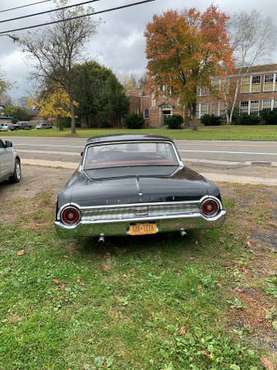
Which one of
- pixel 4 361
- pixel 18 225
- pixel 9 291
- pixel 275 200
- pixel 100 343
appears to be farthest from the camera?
pixel 275 200

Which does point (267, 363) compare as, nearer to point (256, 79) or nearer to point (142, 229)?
point (142, 229)

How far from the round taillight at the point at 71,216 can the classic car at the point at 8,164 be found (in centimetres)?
470

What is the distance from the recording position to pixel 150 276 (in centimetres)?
403

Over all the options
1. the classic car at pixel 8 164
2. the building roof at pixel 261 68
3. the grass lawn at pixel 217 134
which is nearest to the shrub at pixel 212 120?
the building roof at pixel 261 68

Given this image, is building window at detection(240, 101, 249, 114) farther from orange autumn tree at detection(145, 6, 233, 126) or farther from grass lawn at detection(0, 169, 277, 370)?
grass lawn at detection(0, 169, 277, 370)

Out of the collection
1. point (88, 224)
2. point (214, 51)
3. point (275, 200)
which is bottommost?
point (275, 200)

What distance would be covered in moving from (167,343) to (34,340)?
3.45 ft

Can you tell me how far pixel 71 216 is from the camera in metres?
4.33

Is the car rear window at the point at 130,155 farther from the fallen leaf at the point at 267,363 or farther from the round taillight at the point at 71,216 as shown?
the fallen leaf at the point at 267,363

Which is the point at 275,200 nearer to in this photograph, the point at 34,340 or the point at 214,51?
the point at 34,340

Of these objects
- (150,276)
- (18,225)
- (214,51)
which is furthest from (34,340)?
(214,51)

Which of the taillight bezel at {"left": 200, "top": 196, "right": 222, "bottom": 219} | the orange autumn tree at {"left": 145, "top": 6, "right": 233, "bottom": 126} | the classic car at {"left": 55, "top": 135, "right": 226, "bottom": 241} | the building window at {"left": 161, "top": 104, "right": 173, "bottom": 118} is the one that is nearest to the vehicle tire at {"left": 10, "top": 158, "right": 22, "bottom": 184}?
the classic car at {"left": 55, "top": 135, "right": 226, "bottom": 241}

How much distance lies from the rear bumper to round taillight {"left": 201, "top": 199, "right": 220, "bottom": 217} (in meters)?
0.06

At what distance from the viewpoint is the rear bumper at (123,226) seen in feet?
14.1
